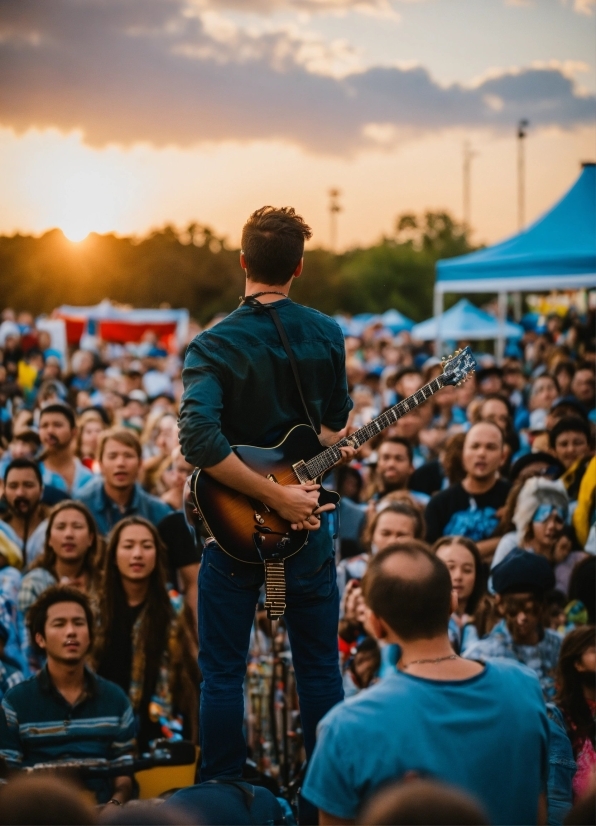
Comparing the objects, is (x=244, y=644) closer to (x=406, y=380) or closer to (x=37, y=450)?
(x=37, y=450)

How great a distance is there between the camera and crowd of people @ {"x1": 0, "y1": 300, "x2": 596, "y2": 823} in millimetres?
2311

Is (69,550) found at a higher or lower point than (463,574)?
higher

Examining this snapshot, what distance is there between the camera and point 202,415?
10.4 feet

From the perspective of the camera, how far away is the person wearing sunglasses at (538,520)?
18.4 ft

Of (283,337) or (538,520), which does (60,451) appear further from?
(283,337)

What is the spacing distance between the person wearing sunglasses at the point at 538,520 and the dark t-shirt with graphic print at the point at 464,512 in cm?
45

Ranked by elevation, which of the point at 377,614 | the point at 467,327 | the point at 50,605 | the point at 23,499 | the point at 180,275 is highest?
the point at 180,275

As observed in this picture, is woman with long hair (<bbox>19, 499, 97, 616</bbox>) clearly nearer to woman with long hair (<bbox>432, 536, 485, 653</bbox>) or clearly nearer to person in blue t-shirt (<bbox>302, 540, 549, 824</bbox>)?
woman with long hair (<bbox>432, 536, 485, 653</bbox>)

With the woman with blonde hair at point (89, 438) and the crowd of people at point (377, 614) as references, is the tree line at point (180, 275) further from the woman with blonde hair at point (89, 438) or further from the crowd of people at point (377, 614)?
the crowd of people at point (377, 614)

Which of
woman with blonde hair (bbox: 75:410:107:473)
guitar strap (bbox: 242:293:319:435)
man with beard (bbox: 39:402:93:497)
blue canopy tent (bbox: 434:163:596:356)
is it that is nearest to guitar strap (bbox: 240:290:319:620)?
guitar strap (bbox: 242:293:319:435)

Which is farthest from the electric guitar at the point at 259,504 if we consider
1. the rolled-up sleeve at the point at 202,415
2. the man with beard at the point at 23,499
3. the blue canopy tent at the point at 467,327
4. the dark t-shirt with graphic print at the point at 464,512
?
the blue canopy tent at the point at 467,327

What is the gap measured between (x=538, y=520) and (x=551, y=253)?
3.97 meters

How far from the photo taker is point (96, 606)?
208 inches

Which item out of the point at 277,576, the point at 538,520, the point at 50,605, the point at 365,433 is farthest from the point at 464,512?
the point at 277,576
